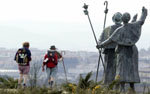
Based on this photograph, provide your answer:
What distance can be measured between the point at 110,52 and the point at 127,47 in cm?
142

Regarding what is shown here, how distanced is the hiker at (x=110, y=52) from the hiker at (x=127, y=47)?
94 cm

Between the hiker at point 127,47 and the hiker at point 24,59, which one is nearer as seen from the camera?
the hiker at point 24,59

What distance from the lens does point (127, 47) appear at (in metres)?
16.8

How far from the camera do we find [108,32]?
17859 mm

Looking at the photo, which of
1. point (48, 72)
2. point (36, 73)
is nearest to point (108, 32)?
point (48, 72)

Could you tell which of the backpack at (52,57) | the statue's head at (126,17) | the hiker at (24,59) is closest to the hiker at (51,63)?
the backpack at (52,57)

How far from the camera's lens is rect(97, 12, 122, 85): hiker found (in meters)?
17.8

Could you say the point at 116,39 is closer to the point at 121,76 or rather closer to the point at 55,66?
the point at 121,76

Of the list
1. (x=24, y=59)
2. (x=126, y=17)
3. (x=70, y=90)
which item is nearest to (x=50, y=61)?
(x=24, y=59)

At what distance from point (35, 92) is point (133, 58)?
5196 millimetres

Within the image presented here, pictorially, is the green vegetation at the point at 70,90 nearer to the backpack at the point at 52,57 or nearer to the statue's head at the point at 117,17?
the backpack at the point at 52,57

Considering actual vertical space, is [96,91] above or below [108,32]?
below

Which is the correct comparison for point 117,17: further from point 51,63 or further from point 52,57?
point 51,63

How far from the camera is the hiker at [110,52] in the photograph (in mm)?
17767
